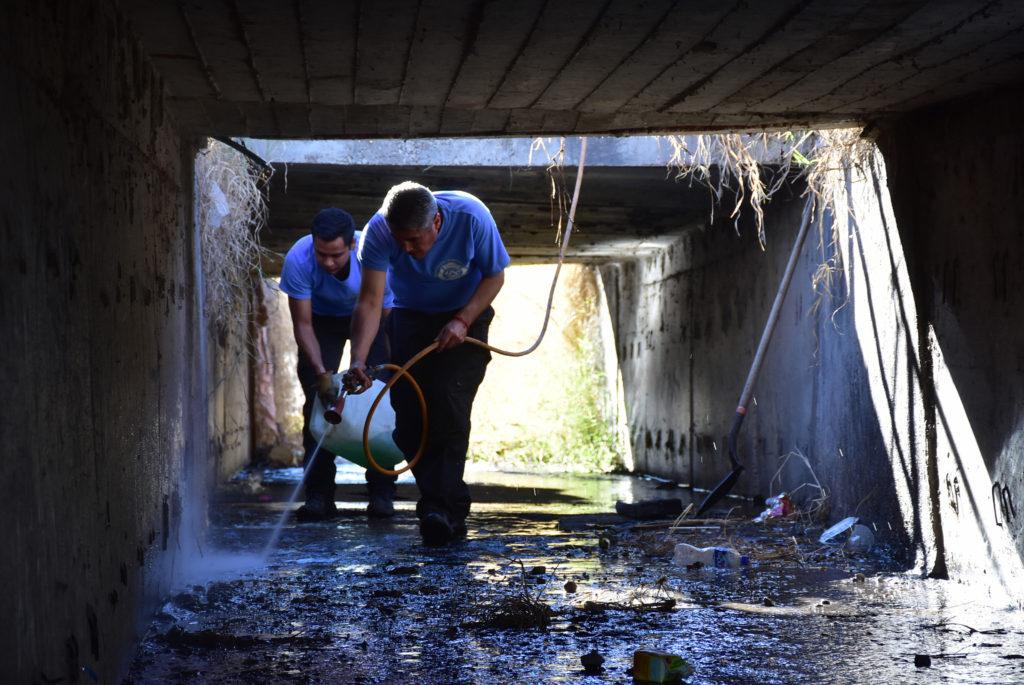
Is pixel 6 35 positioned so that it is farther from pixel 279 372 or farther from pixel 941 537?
pixel 279 372

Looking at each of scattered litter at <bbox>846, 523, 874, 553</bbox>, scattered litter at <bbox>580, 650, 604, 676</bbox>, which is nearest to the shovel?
scattered litter at <bbox>846, 523, 874, 553</bbox>

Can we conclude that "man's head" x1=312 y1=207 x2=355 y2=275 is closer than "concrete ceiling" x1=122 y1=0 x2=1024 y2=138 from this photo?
No

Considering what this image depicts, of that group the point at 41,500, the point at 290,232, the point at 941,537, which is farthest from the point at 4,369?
the point at 290,232

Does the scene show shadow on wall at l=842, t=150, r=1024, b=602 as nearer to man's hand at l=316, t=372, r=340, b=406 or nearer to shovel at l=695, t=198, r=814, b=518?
shovel at l=695, t=198, r=814, b=518

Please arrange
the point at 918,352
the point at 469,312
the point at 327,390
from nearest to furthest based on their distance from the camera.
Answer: the point at 918,352 → the point at 469,312 → the point at 327,390

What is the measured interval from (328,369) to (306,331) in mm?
299

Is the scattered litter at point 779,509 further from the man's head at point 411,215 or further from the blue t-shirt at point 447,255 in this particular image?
the man's head at point 411,215

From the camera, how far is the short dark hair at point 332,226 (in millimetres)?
5281

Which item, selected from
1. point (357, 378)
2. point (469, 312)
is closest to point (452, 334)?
point (469, 312)

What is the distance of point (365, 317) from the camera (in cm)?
463

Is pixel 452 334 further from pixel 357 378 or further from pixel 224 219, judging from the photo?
pixel 224 219

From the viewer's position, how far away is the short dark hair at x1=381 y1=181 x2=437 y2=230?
413cm

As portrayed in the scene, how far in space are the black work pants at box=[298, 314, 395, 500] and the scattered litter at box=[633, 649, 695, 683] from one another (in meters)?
3.30

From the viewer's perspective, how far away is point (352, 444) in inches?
211
